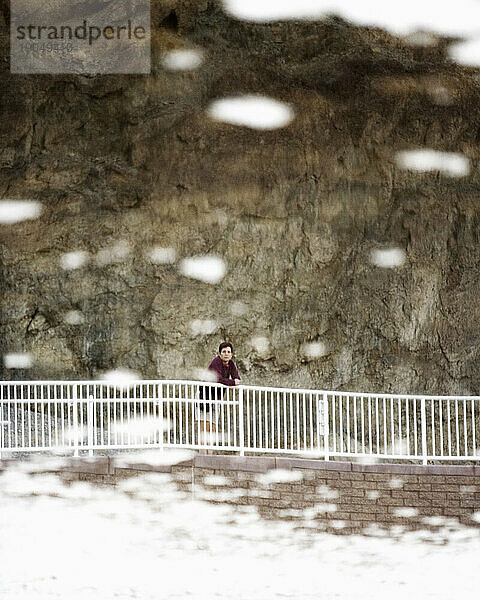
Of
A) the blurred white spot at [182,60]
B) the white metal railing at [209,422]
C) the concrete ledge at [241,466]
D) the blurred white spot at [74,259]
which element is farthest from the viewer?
the blurred white spot at [74,259]

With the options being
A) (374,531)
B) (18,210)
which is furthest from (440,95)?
(374,531)

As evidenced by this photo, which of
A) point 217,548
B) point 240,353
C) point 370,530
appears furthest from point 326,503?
point 240,353

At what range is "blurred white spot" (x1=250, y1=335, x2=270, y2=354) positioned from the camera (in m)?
16.3

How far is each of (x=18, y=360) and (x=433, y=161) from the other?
23.2 feet

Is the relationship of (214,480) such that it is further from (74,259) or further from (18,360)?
(74,259)

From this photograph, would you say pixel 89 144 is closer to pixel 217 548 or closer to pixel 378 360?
pixel 378 360

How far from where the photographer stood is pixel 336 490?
11648mm

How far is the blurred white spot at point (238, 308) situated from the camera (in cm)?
1639

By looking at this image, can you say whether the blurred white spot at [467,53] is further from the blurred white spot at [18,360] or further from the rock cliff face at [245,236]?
the blurred white spot at [18,360]

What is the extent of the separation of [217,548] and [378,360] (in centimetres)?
570

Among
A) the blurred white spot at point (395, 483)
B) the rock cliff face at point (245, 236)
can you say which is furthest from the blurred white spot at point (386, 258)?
the blurred white spot at point (395, 483)

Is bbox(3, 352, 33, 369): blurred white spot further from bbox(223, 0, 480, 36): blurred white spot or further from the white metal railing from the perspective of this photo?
bbox(223, 0, 480, 36): blurred white spot

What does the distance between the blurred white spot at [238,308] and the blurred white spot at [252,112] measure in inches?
108

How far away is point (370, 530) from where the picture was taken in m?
11.6
